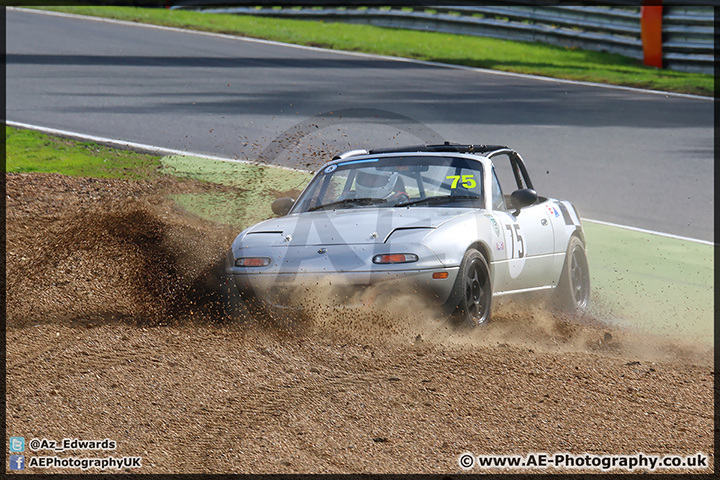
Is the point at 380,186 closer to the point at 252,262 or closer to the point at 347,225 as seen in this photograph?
the point at 347,225

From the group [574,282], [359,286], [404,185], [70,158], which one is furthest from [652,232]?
[70,158]

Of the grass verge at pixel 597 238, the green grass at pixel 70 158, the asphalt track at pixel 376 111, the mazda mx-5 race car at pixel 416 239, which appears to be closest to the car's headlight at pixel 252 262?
the mazda mx-5 race car at pixel 416 239

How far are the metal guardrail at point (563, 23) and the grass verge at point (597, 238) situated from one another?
37.6 ft

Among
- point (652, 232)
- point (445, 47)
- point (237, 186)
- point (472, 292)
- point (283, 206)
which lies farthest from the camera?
point (445, 47)

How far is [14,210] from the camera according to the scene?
29.5ft

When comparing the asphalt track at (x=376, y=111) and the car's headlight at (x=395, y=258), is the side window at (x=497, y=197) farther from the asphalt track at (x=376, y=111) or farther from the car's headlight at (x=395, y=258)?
the asphalt track at (x=376, y=111)

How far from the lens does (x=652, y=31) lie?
19.8m

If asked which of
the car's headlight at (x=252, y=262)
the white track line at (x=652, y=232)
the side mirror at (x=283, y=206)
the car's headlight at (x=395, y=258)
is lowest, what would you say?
the white track line at (x=652, y=232)

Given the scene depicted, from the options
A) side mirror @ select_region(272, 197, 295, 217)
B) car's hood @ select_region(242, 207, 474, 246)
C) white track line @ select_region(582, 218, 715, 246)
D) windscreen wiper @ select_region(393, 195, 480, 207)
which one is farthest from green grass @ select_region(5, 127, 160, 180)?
white track line @ select_region(582, 218, 715, 246)

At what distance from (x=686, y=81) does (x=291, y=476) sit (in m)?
17.4

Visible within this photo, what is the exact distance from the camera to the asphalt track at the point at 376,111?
40.0ft

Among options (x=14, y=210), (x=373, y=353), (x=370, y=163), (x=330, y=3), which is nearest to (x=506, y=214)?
(x=370, y=163)

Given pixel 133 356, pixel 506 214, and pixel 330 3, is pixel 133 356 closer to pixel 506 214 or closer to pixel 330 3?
pixel 506 214

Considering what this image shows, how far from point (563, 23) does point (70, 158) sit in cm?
1519
